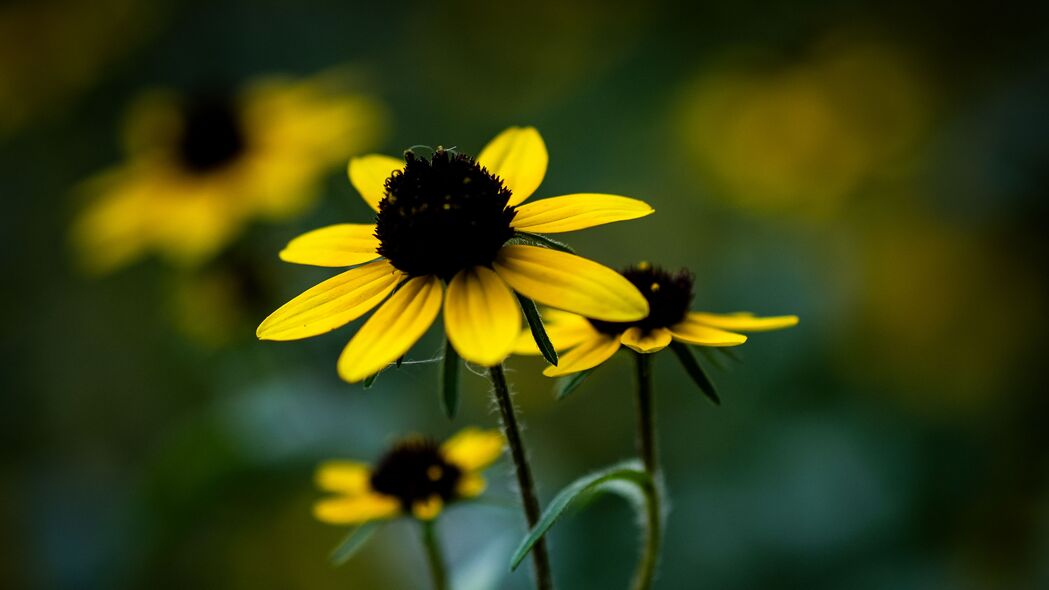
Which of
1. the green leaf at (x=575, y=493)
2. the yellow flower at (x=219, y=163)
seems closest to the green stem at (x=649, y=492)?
the green leaf at (x=575, y=493)

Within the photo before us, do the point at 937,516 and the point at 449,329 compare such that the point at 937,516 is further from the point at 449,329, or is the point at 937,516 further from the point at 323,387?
the point at 449,329

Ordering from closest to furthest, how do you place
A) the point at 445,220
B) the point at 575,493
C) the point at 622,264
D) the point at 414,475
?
the point at 575,493, the point at 445,220, the point at 414,475, the point at 622,264

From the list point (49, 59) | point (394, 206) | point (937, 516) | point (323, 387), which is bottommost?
point (937, 516)

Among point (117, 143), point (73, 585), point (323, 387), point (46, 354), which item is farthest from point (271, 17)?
point (73, 585)

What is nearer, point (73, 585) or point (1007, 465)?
point (1007, 465)

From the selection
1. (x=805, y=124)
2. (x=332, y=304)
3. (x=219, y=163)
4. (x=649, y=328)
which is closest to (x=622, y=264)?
(x=805, y=124)

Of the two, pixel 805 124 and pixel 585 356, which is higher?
pixel 805 124

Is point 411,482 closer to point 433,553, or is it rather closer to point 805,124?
point 433,553
